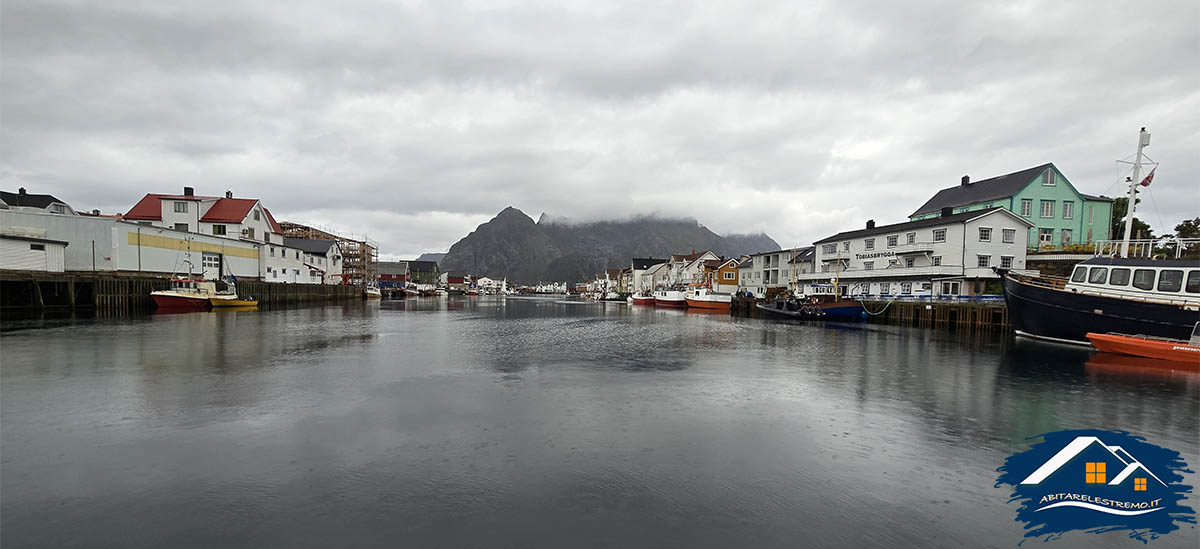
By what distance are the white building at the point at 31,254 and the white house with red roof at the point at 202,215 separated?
14.9m

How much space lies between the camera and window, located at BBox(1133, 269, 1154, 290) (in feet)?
66.1

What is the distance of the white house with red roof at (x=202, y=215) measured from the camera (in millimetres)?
51562

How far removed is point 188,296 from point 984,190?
7369 cm

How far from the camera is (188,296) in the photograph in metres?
37.6

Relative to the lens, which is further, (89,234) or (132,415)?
(89,234)

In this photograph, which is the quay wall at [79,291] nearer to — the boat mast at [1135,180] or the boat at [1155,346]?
the boat at [1155,346]

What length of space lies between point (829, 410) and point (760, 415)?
1.74 metres

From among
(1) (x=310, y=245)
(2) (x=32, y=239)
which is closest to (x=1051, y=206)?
(2) (x=32, y=239)

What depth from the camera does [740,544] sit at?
497 cm

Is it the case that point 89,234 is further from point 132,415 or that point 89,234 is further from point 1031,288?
point 1031,288

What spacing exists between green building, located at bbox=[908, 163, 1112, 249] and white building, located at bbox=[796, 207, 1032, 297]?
566cm

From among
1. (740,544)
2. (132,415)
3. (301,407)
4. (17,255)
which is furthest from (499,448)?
(17,255)

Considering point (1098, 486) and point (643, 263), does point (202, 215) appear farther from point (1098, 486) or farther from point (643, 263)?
point (643, 263)

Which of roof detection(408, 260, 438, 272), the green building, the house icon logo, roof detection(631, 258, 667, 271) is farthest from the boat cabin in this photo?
roof detection(408, 260, 438, 272)
